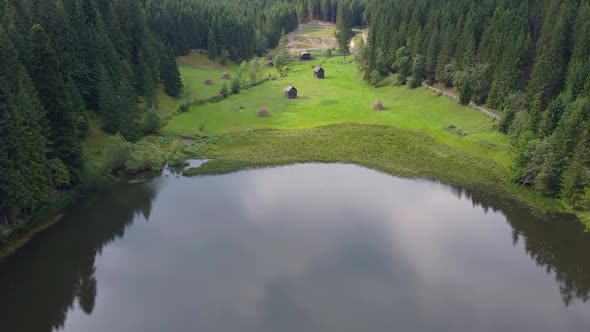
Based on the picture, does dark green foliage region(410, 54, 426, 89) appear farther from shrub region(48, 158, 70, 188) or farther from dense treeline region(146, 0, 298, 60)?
shrub region(48, 158, 70, 188)

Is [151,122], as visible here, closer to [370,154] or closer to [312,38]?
[370,154]

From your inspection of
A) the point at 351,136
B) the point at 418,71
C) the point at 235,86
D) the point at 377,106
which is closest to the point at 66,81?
the point at 351,136

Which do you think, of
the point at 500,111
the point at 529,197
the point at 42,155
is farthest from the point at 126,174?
the point at 500,111

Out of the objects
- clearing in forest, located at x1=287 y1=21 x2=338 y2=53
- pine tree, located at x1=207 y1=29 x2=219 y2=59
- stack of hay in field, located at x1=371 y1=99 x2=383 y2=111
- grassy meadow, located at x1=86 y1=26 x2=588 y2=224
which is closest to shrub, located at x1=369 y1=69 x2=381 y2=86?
grassy meadow, located at x1=86 y1=26 x2=588 y2=224

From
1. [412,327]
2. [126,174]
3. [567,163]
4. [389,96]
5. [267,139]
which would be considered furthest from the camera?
[389,96]

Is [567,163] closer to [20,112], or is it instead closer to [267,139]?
[267,139]

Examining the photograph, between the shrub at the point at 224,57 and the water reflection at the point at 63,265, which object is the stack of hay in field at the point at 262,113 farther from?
the shrub at the point at 224,57
